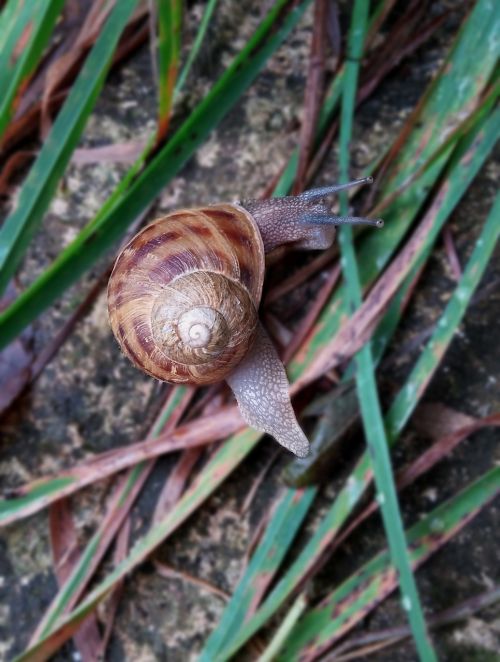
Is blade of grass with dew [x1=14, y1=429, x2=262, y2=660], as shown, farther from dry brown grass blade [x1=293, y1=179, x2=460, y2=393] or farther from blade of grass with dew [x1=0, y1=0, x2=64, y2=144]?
blade of grass with dew [x1=0, y1=0, x2=64, y2=144]

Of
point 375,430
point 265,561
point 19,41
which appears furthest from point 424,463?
point 19,41

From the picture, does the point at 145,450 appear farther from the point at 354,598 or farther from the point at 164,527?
the point at 354,598

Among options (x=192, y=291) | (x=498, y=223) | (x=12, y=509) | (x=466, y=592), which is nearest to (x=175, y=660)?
(x=12, y=509)

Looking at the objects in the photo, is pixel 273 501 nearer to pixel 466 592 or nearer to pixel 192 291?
pixel 466 592

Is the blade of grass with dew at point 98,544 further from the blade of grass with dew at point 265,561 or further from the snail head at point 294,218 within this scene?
the snail head at point 294,218

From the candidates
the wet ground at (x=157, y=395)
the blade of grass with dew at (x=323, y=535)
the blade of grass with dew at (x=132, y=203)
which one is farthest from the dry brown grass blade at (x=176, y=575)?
the blade of grass with dew at (x=132, y=203)
